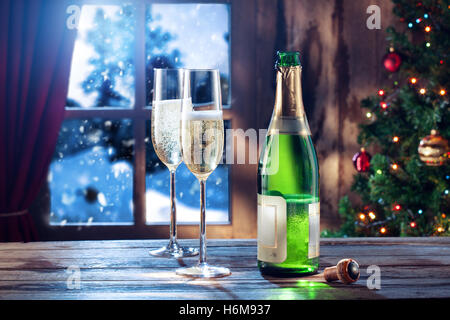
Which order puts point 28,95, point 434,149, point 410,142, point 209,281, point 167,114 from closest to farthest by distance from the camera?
1. point 209,281
2. point 167,114
3. point 434,149
4. point 410,142
5. point 28,95

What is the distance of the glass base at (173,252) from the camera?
93 cm

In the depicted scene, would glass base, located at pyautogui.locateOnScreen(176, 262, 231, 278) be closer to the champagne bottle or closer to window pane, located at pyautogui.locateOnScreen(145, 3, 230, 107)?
the champagne bottle

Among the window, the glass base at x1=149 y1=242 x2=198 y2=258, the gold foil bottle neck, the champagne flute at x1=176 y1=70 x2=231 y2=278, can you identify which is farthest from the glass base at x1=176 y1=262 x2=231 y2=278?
the window

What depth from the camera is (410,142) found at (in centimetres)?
246

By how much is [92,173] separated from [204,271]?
7.28ft

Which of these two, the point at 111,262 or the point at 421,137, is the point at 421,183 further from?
the point at 111,262

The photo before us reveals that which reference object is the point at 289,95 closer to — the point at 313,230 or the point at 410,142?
Answer: the point at 313,230

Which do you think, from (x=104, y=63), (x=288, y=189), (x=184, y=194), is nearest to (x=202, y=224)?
(x=288, y=189)

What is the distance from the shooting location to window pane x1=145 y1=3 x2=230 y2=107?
2830 millimetres

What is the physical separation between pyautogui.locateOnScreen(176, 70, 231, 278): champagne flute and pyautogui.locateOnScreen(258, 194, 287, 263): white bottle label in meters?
0.08

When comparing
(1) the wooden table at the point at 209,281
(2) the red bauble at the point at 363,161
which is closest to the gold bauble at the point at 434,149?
(2) the red bauble at the point at 363,161

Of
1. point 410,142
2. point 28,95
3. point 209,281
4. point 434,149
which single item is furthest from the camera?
point 28,95
